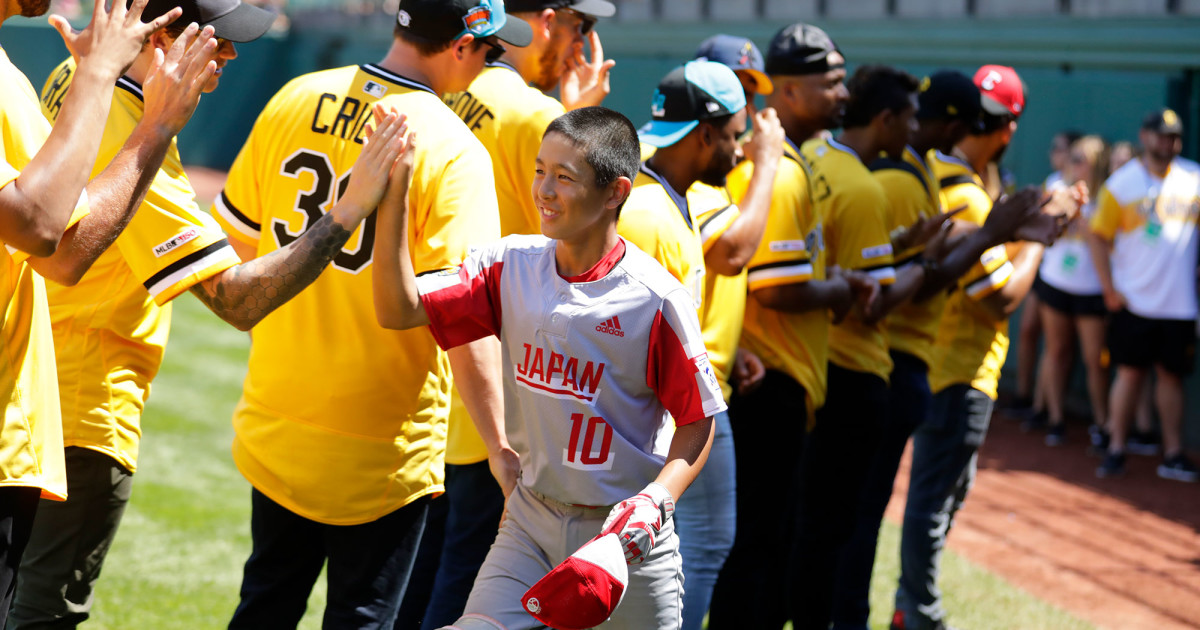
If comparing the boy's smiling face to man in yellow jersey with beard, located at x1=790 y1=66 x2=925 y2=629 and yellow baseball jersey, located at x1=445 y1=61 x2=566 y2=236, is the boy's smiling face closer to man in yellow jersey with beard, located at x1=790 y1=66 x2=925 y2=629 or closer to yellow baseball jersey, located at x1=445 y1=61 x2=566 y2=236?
yellow baseball jersey, located at x1=445 y1=61 x2=566 y2=236

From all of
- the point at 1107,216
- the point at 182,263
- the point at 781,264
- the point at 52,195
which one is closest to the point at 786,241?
the point at 781,264

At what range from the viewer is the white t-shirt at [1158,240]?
813 centimetres

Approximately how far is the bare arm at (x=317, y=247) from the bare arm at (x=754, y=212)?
1.34 meters

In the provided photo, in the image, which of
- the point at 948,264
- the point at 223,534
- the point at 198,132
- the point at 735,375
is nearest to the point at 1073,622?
the point at 948,264

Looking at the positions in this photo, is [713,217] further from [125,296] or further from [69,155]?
[69,155]

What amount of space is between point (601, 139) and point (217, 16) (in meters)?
0.96

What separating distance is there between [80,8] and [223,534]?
87.9ft

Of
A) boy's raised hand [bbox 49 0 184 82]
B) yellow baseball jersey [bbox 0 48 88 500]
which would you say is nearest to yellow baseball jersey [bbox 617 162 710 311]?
boy's raised hand [bbox 49 0 184 82]

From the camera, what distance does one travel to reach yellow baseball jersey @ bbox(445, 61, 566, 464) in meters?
3.42

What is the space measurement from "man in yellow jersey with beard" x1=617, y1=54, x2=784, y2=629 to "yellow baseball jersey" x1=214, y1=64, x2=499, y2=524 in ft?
2.37

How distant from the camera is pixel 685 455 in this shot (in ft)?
8.28

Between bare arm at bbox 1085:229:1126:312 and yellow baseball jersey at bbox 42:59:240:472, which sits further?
bare arm at bbox 1085:229:1126:312

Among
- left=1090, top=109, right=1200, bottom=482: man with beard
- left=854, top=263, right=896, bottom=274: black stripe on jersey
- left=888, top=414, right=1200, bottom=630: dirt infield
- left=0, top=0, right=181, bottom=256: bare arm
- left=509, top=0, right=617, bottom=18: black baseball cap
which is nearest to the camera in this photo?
left=0, top=0, right=181, bottom=256: bare arm

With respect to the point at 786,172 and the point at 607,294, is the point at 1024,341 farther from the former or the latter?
the point at 607,294
